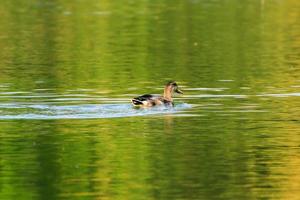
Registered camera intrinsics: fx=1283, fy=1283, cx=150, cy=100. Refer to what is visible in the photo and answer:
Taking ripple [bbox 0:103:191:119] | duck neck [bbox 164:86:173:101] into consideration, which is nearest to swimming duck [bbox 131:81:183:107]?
duck neck [bbox 164:86:173:101]

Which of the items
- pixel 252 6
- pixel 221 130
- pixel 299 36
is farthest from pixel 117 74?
pixel 252 6

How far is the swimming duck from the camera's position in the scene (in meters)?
23.5

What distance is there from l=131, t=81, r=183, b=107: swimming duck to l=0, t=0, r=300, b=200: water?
0.52 feet

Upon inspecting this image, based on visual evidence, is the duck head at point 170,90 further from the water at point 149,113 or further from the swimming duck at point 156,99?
the water at point 149,113

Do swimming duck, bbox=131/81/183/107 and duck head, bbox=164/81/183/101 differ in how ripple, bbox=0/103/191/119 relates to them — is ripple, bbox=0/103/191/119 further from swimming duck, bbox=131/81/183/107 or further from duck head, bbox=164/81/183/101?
duck head, bbox=164/81/183/101

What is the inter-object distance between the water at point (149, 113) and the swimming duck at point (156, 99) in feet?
0.52

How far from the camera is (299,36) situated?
134ft

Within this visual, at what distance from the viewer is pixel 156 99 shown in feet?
78.4

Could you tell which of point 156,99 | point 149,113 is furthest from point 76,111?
point 156,99

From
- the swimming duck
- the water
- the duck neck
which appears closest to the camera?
the water

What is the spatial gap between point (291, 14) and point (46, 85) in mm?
25007

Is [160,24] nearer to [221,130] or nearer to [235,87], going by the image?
[235,87]

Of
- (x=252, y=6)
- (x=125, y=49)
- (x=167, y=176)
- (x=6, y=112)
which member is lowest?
(x=167, y=176)

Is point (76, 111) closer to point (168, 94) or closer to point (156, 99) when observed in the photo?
point (156, 99)
